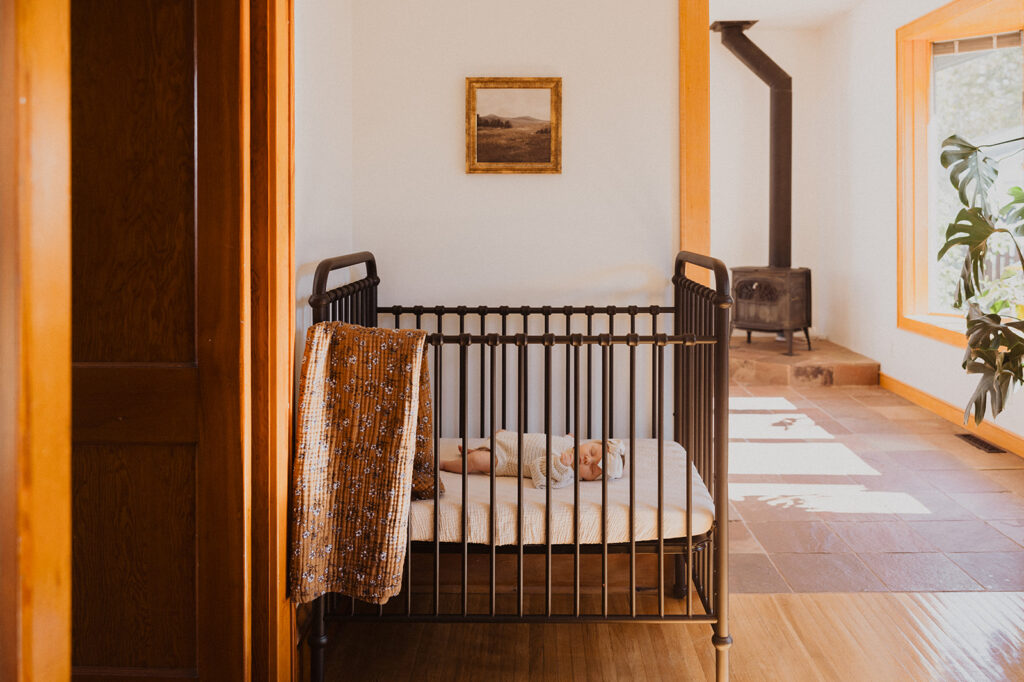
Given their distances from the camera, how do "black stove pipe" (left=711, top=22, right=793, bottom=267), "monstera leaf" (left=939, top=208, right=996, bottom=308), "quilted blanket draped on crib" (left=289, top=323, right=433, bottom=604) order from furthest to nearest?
"black stove pipe" (left=711, top=22, right=793, bottom=267)
"monstera leaf" (left=939, top=208, right=996, bottom=308)
"quilted blanket draped on crib" (left=289, top=323, right=433, bottom=604)

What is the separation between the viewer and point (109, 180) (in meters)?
1.79

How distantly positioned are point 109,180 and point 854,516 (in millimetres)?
2907

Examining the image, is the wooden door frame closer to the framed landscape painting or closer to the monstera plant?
the framed landscape painting

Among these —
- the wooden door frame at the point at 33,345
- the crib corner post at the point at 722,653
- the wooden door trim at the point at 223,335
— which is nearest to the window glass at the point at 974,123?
the crib corner post at the point at 722,653

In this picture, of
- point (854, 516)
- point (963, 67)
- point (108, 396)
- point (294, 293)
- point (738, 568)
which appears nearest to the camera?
point (108, 396)

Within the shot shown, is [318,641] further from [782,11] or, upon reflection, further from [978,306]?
[782,11]

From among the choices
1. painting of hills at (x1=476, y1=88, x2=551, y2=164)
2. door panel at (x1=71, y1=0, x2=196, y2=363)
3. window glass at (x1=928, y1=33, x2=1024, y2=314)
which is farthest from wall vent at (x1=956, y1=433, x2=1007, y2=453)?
door panel at (x1=71, y1=0, x2=196, y2=363)

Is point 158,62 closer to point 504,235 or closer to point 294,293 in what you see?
point 294,293

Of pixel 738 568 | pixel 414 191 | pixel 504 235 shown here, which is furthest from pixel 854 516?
pixel 414 191

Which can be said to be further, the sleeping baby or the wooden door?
the sleeping baby

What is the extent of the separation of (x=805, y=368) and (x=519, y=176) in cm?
369

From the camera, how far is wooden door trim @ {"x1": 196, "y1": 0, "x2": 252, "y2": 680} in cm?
177

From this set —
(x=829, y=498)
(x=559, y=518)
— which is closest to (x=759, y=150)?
(x=829, y=498)

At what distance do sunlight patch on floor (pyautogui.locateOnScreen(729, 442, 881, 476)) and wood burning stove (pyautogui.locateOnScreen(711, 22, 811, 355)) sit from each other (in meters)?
2.13
